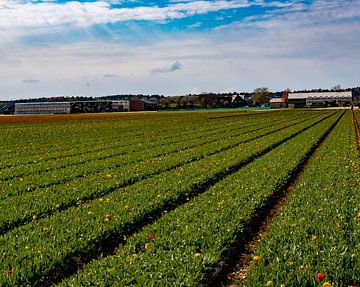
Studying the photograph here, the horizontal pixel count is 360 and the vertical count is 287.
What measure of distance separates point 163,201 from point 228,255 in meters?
3.50

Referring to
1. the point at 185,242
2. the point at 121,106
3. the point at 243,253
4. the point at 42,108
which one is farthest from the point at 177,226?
the point at 42,108

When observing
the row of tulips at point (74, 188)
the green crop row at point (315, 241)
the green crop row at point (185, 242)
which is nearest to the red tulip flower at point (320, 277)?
the green crop row at point (315, 241)

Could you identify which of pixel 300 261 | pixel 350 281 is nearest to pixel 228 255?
pixel 300 261

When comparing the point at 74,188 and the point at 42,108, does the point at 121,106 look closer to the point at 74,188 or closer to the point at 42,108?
the point at 42,108

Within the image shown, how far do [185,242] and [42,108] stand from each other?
183 meters

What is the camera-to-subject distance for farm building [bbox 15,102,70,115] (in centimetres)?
17438

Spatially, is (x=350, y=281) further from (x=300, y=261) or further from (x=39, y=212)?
(x=39, y=212)

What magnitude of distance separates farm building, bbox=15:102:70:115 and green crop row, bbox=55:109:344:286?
170 metres

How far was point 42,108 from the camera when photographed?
18050 cm

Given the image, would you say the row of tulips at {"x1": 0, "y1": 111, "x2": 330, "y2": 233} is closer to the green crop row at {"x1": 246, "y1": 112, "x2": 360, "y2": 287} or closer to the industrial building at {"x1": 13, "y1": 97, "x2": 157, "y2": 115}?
the green crop row at {"x1": 246, "y1": 112, "x2": 360, "y2": 287}

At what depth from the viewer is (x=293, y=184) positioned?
13.8 m

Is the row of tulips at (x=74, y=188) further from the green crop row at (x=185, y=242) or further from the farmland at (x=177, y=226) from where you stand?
the green crop row at (x=185, y=242)

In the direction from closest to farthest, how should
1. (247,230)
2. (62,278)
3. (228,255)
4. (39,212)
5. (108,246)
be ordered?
(62,278), (228,255), (108,246), (247,230), (39,212)

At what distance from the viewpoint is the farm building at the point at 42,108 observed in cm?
17438
